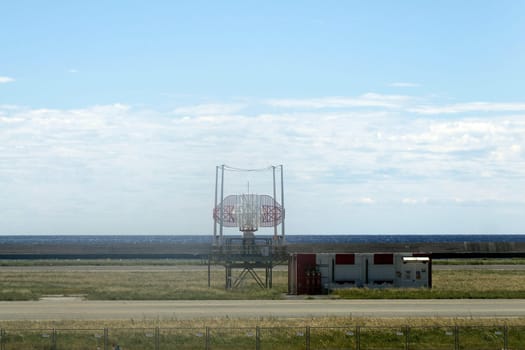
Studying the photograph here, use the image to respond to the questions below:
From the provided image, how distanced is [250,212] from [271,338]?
29.1 metres

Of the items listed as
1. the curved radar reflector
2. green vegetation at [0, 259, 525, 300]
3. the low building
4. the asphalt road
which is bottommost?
the asphalt road

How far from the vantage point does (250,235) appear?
233 ft

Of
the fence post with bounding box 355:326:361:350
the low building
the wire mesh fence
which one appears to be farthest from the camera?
the low building

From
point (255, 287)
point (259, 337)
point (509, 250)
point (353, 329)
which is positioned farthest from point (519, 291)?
point (509, 250)

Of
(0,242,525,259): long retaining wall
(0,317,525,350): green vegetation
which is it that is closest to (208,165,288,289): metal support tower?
(0,317,525,350): green vegetation

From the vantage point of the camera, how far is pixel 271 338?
135ft

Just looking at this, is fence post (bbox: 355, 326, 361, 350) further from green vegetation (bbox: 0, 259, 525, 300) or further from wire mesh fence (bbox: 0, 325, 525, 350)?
green vegetation (bbox: 0, 259, 525, 300)

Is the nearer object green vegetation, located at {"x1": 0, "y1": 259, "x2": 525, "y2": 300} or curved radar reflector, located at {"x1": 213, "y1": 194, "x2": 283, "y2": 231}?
green vegetation, located at {"x1": 0, "y1": 259, "x2": 525, "y2": 300}

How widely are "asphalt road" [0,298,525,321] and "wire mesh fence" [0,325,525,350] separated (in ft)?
19.2

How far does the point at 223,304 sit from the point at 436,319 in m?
15.5

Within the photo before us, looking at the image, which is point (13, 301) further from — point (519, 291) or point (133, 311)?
point (519, 291)

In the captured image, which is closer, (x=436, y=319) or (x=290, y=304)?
(x=436, y=319)

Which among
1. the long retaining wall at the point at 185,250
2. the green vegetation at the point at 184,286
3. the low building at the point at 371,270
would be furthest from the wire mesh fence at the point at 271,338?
the long retaining wall at the point at 185,250

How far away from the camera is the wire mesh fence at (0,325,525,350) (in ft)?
129
